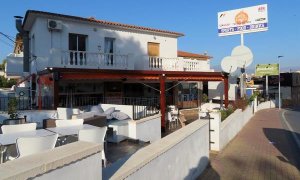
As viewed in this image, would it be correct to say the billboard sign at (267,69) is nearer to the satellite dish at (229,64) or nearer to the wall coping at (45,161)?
the satellite dish at (229,64)

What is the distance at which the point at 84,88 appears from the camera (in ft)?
61.1

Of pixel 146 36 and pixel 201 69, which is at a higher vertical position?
pixel 146 36

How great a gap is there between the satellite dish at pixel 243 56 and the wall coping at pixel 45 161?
18.8m

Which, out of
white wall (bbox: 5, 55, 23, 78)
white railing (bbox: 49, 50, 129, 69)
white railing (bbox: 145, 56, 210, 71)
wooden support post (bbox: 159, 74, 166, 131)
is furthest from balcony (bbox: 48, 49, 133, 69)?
white wall (bbox: 5, 55, 23, 78)

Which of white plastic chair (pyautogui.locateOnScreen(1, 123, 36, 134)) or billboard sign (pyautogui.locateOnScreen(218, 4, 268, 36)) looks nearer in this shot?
white plastic chair (pyautogui.locateOnScreen(1, 123, 36, 134))

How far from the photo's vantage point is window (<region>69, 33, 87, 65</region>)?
54.6 feet

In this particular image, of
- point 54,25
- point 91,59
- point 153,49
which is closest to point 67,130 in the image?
point 91,59

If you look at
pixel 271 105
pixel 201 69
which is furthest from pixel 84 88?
pixel 271 105

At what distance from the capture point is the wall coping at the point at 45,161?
245 centimetres

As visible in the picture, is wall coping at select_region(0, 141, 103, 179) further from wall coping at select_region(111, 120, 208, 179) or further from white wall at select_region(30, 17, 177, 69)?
white wall at select_region(30, 17, 177, 69)

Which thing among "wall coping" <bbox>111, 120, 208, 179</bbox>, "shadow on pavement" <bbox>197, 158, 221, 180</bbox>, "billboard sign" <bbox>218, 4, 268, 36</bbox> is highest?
"billboard sign" <bbox>218, 4, 268, 36</bbox>

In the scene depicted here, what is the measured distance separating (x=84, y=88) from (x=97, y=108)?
5.71 m

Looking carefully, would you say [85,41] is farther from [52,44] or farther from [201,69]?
[201,69]

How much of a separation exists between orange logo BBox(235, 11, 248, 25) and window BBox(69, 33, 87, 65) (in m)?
15.2
